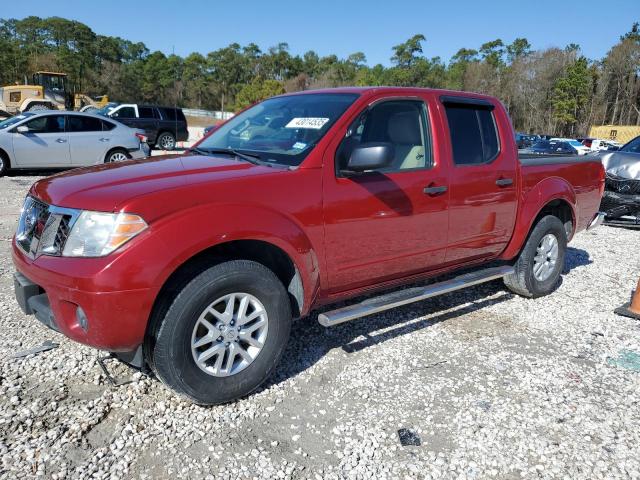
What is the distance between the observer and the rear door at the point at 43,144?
11.7 m

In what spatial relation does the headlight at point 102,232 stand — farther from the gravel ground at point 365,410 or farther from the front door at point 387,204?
the front door at point 387,204

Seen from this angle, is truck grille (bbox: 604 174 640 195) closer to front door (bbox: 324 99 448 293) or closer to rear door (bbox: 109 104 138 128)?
front door (bbox: 324 99 448 293)

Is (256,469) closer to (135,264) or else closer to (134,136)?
(135,264)

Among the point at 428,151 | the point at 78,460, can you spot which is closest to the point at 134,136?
the point at 428,151

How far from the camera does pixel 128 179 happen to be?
2.98 meters

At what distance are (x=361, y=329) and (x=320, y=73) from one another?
10643 centimetres

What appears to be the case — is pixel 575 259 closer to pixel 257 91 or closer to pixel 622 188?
pixel 622 188

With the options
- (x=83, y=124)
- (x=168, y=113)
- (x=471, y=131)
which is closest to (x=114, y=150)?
(x=83, y=124)

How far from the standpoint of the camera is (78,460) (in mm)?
2574

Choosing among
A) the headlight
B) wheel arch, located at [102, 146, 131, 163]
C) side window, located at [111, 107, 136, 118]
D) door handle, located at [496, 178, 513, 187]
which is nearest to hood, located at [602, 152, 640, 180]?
door handle, located at [496, 178, 513, 187]

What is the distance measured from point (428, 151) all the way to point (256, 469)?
2.56 metres

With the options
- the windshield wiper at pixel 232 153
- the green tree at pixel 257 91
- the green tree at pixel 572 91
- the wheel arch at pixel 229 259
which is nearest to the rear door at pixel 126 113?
the windshield wiper at pixel 232 153

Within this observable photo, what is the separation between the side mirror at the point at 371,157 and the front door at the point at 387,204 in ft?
0.39

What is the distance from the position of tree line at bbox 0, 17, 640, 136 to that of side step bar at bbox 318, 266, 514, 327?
5314 centimetres
